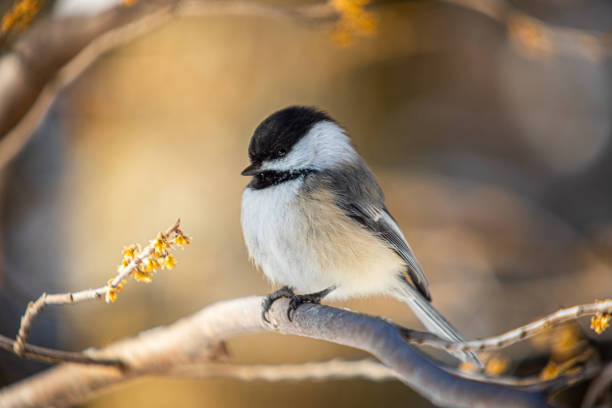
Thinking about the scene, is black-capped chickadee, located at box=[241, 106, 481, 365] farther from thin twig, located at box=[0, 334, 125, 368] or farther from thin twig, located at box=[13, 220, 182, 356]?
thin twig, located at box=[13, 220, 182, 356]

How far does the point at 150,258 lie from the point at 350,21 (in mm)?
1222

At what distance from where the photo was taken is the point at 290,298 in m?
1.70

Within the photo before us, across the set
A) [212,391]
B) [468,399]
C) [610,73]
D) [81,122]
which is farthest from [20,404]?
[610,73]

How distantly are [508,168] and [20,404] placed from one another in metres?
3.64

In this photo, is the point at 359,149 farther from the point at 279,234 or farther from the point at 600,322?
the point at 600,322

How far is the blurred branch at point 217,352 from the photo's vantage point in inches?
37.4

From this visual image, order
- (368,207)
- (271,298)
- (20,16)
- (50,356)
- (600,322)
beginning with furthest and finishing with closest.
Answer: (368,207)
(271,298)
(20,16)
(50,356)
(600,322)

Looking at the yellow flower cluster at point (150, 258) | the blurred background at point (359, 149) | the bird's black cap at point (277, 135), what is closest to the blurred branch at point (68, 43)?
the bird's black cap at point (277, 135)

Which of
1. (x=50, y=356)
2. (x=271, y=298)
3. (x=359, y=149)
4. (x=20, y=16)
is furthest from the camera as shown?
(x=359, y=149)

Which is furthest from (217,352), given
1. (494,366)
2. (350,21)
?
(350,21)

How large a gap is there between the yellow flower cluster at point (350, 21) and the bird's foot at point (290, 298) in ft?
2.92

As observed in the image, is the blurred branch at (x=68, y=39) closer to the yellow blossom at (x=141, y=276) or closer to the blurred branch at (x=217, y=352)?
the blurred branch at (x=217, y=352)

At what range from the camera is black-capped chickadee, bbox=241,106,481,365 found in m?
1.75

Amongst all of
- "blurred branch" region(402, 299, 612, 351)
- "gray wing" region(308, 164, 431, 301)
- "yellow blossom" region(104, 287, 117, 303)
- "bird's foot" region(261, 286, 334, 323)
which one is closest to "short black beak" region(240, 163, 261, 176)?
"gray wing" region(308, 164, 431, 301)
